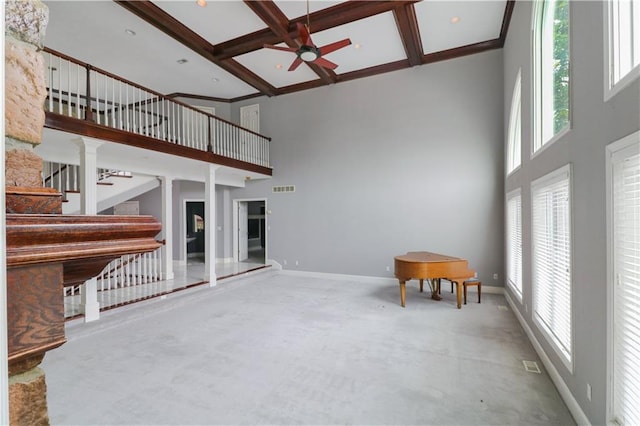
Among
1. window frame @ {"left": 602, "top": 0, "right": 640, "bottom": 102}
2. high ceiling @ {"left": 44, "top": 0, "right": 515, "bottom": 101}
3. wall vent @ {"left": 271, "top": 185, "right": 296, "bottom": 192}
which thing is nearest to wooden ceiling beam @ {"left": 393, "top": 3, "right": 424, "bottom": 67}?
high ceiling @ {"left": 44, "top": 0, "right": 515, "bottom": 101}

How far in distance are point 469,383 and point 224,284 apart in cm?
521

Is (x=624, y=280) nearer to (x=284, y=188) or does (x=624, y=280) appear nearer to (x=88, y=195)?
(x=88, y=195)

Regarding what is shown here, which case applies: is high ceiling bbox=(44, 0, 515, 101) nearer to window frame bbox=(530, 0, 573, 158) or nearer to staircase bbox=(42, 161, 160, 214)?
window frame bbox=(530, 0, 573, 158)

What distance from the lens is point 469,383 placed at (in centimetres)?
284

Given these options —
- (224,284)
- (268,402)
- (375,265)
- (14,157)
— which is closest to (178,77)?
(224,284)

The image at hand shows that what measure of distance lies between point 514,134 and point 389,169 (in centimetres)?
259

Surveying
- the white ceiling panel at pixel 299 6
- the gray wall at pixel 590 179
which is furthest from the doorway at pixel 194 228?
the gray wall at pixel 590 179

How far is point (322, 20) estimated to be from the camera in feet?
17.6

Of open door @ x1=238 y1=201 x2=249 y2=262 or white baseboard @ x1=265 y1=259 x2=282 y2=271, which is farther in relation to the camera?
open door @ x1=238 y1=201 x2=249 y2=262

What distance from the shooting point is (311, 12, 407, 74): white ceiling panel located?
5535mm

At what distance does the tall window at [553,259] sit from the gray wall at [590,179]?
0.18 m

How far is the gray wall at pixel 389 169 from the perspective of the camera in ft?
20.5

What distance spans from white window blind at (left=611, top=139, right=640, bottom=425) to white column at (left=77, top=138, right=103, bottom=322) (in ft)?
18.5

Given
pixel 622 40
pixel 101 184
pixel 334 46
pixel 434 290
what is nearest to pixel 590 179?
pixel 622 40
